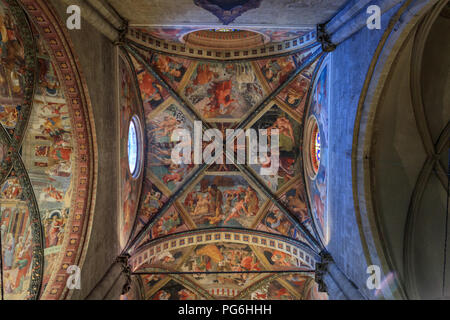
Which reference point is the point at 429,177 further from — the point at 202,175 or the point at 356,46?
the point at 202,175

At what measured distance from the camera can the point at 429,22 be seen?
18.0 ft

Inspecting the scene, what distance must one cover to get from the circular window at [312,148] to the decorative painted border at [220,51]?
2533 millimetres

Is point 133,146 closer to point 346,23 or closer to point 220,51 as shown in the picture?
point 220,51

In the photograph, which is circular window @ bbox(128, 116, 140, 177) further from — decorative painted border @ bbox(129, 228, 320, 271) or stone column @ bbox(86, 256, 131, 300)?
stone column @ bbox(86, 256, 131, 300)

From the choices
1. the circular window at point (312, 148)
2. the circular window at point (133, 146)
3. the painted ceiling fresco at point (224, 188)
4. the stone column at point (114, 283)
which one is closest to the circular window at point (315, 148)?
the circular window at point (312, 148)

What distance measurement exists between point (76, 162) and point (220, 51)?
20.8ft

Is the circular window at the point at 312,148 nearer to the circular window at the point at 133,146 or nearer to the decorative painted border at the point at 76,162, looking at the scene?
the circular window at the point at 133,146

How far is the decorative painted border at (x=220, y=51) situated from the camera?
345 inches

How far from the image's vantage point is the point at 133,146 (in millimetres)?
10609

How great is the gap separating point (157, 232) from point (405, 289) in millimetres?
7988

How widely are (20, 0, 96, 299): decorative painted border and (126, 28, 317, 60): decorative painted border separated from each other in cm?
272

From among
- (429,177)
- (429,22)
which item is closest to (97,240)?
(429,177)

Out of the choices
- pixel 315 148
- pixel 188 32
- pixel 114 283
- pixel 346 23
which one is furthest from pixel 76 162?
pixel 315 148
